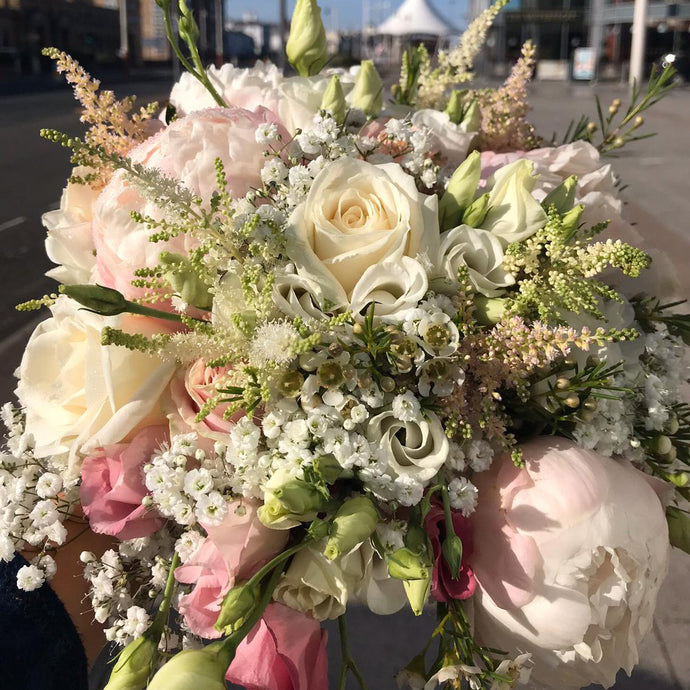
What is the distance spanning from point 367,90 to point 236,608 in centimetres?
79

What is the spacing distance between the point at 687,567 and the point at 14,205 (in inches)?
351

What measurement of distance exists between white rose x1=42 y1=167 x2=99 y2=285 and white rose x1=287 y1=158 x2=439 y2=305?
366 mm

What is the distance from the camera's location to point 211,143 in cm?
91

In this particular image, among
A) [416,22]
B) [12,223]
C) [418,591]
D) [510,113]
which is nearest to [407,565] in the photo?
[418,591]

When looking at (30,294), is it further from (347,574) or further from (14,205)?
(347,574)

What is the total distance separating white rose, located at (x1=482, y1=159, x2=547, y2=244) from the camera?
2.94ft

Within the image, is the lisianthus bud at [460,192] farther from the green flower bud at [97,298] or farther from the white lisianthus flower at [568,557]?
the green flower bud at [97,298]

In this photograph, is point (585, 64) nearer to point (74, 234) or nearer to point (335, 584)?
point (74, 234)

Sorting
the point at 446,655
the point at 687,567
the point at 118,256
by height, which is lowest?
the point at 687,567

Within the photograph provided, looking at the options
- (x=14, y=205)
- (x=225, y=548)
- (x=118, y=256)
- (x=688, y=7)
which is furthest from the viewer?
(x=688, y=7)

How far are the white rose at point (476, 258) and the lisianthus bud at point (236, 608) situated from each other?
0.42m

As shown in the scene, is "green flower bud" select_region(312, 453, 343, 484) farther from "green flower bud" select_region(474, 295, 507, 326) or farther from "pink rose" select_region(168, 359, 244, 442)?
"green flower bud" select_region(474, 295, 507, 326)

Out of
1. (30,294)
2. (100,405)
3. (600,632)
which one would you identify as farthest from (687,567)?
(30,294)

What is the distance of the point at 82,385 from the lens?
92 centimetres
